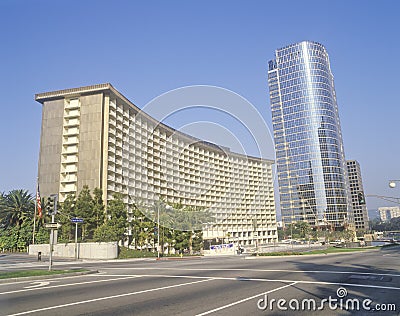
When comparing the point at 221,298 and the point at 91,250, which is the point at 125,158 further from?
the point at 221,298

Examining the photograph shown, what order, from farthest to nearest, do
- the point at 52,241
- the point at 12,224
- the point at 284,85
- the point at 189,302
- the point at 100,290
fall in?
the point at 284,85 → the point at 12,224 → the point at 52,241 → the point at 100,290 → the point at 189,302

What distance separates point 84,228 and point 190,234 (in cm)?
1657

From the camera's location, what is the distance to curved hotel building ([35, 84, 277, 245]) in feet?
205

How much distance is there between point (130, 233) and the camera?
6250 centimetres

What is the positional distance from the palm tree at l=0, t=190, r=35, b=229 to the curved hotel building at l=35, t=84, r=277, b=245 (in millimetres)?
6623

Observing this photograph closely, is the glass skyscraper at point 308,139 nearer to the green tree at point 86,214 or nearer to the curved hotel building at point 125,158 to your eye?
the curved hotel building at point 125,158

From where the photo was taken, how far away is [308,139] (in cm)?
14138

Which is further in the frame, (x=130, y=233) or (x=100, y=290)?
(x=130, y=233)

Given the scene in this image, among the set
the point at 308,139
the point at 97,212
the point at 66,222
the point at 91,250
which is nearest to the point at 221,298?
the point at 91,250

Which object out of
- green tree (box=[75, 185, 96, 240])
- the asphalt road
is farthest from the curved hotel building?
the asphalt road

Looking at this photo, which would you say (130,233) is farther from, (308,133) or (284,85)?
(284,85)

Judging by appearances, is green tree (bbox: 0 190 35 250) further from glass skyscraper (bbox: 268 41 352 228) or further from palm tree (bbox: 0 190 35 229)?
glass skyscraper (bbox: 268 41 352 228)

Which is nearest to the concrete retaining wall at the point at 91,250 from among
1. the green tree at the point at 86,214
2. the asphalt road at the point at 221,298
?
the green tree at the point at 86,214

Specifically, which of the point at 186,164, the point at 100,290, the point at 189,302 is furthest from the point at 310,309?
the point at 186,164
